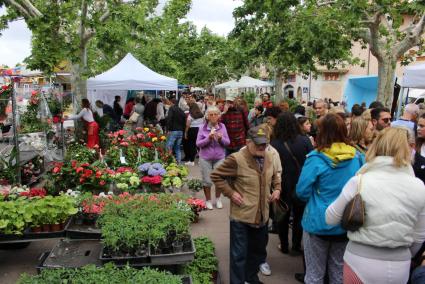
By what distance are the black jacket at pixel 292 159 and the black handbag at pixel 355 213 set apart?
2086 mm

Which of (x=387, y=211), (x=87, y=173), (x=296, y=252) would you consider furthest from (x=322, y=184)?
(x=87, y=173)

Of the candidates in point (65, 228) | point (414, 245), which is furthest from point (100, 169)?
point (414, 245)

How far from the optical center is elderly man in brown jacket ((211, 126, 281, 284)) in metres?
3.82

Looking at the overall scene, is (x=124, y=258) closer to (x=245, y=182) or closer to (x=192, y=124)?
(x=245, y=182)

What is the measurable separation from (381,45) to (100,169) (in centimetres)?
856

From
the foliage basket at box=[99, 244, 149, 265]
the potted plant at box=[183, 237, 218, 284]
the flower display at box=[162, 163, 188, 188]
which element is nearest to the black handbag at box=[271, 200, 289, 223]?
the potted plant at box=[183, 237, 218, 284]

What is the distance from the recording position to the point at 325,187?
3389 millimetres

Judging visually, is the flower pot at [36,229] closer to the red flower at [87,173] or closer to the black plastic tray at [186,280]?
the red flower at [87,173]

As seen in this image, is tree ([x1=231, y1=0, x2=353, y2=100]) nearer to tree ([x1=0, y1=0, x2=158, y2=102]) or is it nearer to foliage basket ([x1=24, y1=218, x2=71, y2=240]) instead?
tree ([x1=0, y1=0, x2=158, y2=102])

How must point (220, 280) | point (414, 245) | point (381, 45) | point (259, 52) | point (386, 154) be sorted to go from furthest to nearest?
point (259, 52), point (381, 45), point (220, 280), point (414, 245), point (386, 154)

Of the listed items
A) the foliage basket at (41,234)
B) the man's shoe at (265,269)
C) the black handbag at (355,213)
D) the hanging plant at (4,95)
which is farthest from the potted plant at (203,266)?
the hanging plant at (4,95)

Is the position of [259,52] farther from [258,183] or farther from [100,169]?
[258,183]

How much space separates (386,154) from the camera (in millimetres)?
2635

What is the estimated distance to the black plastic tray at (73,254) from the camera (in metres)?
3.99
